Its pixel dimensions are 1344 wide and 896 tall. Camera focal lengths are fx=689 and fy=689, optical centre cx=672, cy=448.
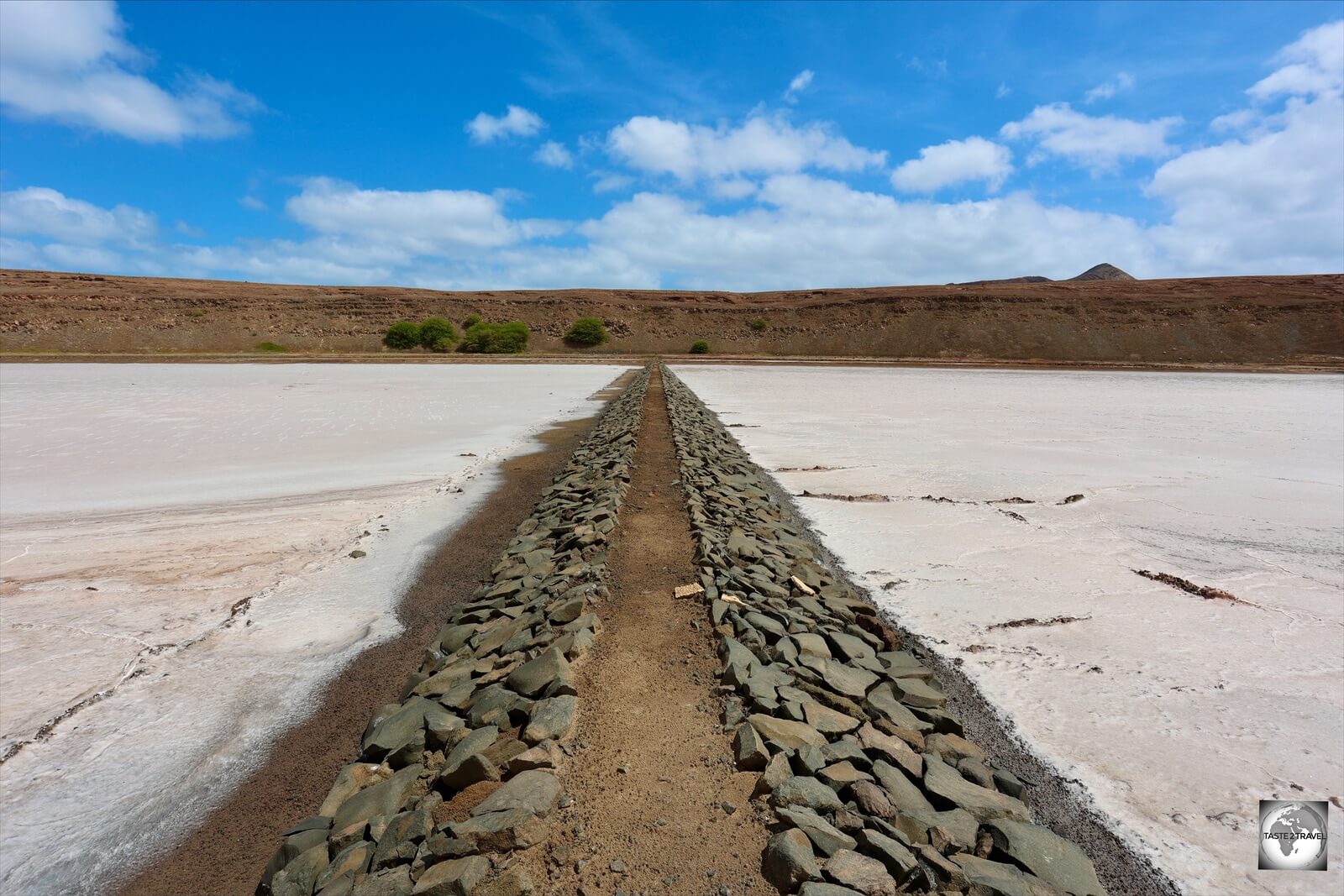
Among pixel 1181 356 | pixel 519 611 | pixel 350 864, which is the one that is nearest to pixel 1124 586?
pixel 519 611

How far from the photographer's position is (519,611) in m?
4.66

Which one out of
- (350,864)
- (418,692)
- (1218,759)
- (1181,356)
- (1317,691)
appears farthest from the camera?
(1181,356)

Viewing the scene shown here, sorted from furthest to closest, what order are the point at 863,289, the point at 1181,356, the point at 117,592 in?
the point at 863,289
the point at 1181,356
the point at 117,592

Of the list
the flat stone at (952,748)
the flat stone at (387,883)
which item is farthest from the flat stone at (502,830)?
the flat stone at (952,748)

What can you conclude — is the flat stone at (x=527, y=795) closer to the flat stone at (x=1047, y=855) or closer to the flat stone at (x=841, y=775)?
the flat stone at (x=841, y=775)

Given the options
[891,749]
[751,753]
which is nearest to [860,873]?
[751,753]

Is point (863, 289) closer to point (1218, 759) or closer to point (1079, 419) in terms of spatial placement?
point (1079, 419)

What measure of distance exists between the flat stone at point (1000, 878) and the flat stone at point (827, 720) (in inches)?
29.5

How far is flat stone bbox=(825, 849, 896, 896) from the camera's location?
85.1 inches

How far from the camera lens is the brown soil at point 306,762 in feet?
8.99

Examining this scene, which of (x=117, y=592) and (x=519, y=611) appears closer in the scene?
(x=519, y=611)

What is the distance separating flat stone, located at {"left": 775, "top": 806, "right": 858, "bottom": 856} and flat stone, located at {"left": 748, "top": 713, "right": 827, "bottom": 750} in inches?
15.7

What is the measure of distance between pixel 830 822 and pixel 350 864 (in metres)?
1.70

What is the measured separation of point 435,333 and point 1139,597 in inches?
2746
